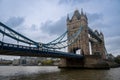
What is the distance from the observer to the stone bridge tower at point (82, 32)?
48581 mm

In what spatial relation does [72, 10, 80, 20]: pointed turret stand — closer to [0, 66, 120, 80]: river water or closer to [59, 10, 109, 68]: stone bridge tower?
[59, 10, 109, 68]: stone bridge tower

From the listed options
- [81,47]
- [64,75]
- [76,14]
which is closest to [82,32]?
[81,47]

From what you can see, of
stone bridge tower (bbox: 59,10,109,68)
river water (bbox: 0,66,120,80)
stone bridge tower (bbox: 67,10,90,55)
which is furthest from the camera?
stone bridge tower (bbox: 67,10,90,55)

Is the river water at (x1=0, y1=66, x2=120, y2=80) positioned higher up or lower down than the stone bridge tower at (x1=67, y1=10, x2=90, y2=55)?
lower down

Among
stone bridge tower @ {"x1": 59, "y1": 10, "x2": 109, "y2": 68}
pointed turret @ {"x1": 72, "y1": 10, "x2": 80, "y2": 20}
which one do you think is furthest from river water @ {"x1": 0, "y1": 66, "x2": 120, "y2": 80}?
pointed turret @ {"x1": 72, "y1": 10, "x2": 80, "y2": 20}

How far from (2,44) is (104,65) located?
1021 inches

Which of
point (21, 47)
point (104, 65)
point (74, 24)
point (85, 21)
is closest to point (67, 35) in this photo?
point (74, 24)

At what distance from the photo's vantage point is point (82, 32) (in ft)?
163

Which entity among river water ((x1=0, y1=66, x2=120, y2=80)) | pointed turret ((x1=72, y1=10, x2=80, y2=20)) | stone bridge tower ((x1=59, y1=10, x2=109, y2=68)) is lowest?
river water ((x1=0, y1=66, x2=120, y2=80))

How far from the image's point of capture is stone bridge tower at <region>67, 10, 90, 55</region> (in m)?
48.6

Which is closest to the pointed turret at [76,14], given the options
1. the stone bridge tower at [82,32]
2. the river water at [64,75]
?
the stone bridge tower at [82,32]

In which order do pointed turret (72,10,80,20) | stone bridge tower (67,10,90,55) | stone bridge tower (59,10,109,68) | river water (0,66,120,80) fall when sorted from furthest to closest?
pointed turret (72,10,80,20), stone bridge tower (67,10,90,55), stone bridge tower (59,10,109,68), river water (0,66,120,80)

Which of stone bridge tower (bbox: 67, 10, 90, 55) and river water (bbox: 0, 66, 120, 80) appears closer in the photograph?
river water (bbox: 0, 66, 120, 80)

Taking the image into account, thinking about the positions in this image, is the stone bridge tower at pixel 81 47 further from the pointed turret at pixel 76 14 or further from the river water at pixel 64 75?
the river water at pixel 64 75
